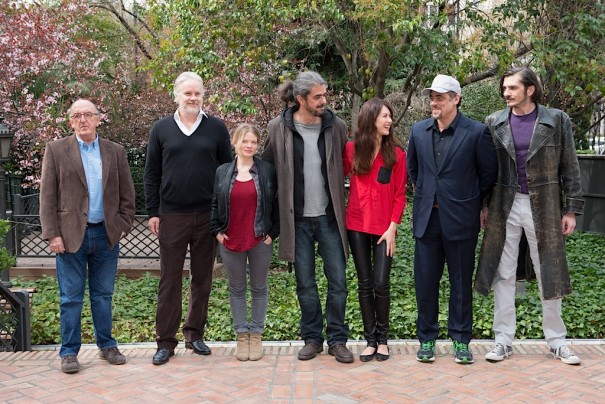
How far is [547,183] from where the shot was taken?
16.1 feet

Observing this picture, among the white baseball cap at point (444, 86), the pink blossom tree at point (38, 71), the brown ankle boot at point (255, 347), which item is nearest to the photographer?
the white baseball cap at point (444, 86)

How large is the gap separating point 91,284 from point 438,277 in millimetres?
2630

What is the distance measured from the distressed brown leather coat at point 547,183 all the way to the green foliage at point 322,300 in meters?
1.20

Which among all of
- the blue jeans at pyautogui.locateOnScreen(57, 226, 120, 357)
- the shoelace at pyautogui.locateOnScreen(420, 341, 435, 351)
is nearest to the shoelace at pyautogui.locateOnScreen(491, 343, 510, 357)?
the shoelace at pyautogui.locateOnScreen(420, 341, 435, 351)

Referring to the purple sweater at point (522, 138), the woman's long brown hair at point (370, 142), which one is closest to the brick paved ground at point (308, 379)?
the purple sweater at point (522, 138)

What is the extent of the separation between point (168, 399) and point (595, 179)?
30.9ft

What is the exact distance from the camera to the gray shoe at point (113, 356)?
5141mm

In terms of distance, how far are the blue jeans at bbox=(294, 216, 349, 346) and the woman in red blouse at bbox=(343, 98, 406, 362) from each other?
0.15 meters

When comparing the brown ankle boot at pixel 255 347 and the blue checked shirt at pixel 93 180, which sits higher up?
the blue checked shirt at pixel 93 180

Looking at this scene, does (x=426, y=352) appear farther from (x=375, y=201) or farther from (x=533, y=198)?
(x=533, y=198)

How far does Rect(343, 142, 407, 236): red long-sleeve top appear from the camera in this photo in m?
4.98

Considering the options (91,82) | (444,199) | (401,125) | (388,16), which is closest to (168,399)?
(444,199)

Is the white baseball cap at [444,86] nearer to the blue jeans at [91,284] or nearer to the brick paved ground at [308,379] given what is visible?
the brick paved ground at [308,379]

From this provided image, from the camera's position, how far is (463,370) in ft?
16.0
